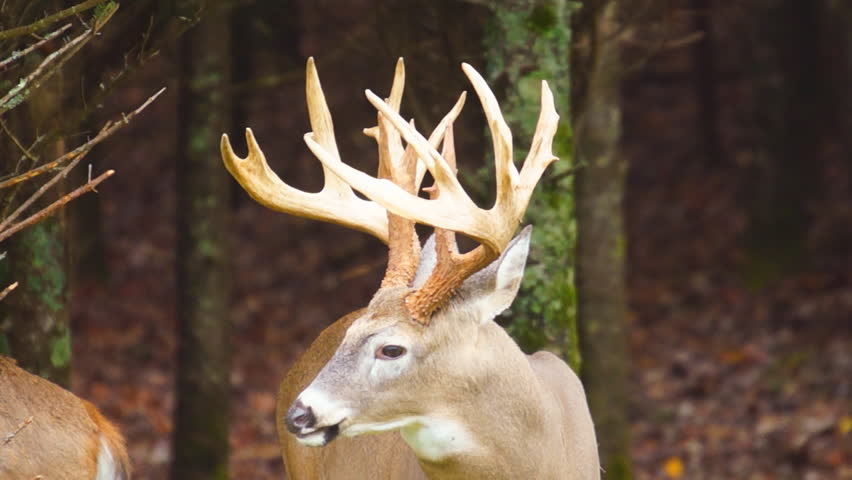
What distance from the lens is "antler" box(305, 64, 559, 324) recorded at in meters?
4.67

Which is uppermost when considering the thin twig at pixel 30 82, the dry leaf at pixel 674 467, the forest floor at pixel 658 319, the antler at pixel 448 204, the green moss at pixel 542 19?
the green moss at pixel 542 19

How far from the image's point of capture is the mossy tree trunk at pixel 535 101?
6.37 m

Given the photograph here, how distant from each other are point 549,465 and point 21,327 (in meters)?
2.50

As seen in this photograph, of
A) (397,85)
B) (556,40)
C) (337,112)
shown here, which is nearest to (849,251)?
(337,112)

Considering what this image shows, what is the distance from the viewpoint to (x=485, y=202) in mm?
6762

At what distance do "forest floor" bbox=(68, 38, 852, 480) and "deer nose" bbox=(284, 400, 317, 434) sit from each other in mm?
6171

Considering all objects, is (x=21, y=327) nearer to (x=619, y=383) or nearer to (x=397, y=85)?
(x=397, y=85)


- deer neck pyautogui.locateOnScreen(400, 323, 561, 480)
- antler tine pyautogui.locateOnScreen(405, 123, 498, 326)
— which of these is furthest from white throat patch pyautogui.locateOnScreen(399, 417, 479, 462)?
antler tine pyautogui.locateOnScreen(405, 123, 498, 326)

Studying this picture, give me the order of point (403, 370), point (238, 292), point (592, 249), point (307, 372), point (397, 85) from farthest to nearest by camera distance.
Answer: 1. point (238, 292)
2. point (592, 249)
3. point (307, 372)
4. point (397, 85)
5. point (403, 370)

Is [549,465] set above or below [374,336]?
below

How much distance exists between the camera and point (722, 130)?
19109mm

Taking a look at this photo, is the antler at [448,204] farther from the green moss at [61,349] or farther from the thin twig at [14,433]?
the green moss at [61,349]

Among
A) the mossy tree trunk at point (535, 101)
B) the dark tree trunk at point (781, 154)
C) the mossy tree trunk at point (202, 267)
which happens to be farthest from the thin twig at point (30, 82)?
the dark tree trunk at point (781, 154)

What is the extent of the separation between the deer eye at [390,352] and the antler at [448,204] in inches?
5.2
